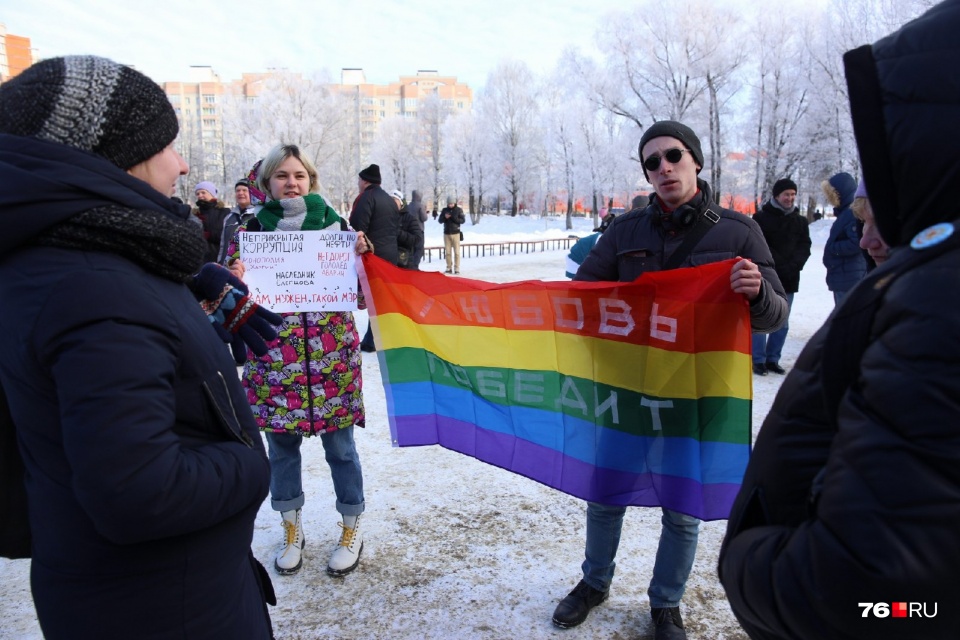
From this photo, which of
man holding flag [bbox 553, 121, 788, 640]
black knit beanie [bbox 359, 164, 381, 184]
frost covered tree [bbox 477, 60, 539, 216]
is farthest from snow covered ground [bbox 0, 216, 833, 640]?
frost covered tree [bbox 477, 60, 539, 216]

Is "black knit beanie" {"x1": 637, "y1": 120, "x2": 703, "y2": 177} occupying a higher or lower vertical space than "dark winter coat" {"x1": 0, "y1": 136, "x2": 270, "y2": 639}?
higher

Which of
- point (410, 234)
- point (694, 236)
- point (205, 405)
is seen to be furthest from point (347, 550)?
point (410, 234)

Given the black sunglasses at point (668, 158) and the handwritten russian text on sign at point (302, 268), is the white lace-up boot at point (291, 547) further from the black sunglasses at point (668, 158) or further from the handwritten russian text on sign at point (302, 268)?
the black sunglasses at point (668, 158)

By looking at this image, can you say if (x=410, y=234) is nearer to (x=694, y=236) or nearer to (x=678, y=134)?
(x=678, y=134)

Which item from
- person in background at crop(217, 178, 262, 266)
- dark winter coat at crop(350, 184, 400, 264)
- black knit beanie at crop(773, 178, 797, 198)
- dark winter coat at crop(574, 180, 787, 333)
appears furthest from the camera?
dark winter coat at crop(350, 184, 400, 264)

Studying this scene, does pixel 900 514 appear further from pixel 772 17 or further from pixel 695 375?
pixel 772 17

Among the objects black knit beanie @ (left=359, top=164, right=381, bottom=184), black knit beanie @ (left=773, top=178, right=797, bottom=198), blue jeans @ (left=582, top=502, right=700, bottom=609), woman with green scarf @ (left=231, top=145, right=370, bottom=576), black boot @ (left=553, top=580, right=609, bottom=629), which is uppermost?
black knit beanie @ (left=359, top=164, right=381, bottom=184)

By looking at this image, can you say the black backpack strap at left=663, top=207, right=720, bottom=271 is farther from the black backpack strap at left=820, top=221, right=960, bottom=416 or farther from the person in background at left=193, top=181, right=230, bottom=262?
the person in background at left=193, top=181, right=230, bottom=262

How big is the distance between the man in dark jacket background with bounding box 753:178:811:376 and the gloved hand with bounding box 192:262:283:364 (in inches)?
244

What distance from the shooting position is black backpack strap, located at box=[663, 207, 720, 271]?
2602 millimetres

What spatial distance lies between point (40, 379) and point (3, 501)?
1.78ft

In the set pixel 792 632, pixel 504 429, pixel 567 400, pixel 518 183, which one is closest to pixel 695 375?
pixel 567 400

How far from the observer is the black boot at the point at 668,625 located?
2611 millimetres

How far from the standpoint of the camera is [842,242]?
6.58m
